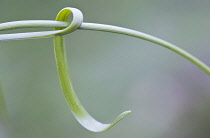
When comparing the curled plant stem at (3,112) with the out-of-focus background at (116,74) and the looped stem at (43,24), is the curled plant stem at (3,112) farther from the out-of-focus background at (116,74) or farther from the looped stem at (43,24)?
the looped stem at (43,24)

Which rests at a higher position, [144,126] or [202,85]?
[202,85]

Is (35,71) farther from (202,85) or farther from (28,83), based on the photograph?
(202,85)

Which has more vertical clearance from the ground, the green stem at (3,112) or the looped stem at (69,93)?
the looped stem at (69,93)

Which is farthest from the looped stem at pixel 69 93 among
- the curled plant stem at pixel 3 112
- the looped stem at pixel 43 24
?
the curled plant stem at pixel 3 112

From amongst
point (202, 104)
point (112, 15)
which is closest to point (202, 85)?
point (202, 104)

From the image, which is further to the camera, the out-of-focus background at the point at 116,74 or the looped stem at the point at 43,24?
the out-of-focus background at the point at 116,74

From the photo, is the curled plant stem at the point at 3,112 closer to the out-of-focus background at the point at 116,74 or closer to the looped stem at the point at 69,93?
the out-of-focus background at the point at 116,74

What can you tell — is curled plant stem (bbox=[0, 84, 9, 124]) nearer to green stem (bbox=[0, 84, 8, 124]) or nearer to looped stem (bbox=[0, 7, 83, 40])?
green stem (bbox=[0, 84, 8, 124])

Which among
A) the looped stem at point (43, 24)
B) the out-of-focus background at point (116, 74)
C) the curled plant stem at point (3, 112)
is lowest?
the curled plant stem at point (3, 112)
